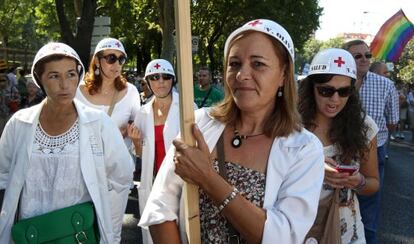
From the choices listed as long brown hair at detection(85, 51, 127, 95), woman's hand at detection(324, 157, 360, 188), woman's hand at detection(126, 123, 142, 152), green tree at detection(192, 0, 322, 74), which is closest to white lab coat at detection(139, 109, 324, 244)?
woman's hand at detection(324, 157, 360, 188)

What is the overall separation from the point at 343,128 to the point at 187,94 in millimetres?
1541

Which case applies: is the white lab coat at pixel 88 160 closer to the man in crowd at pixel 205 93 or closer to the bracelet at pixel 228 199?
the bracelet at pixel 228 199

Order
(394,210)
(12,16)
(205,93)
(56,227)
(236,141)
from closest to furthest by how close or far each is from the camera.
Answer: (236,141), (56,227), (394,210), (205,93), (12,16)

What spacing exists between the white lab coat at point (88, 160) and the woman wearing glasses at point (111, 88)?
64.5 inches

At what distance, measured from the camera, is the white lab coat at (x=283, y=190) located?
1.82 m

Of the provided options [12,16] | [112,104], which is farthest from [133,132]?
[12,16]

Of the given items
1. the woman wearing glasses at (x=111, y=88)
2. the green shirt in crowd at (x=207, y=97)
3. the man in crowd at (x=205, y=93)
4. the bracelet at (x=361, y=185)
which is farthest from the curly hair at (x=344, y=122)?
the green shirt in crowd at (x=207, y=97)

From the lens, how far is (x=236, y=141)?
2023 mm

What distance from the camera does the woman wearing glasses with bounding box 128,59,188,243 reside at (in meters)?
4.59

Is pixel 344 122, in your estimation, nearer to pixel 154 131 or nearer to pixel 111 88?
pixel 154 131

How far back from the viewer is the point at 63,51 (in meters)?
2.77

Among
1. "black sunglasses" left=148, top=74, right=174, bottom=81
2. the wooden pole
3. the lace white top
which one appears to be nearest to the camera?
the wooden pole

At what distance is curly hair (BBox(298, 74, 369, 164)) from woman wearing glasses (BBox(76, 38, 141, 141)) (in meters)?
2.00

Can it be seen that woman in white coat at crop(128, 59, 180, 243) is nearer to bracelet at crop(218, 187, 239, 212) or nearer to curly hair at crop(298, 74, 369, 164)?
curly hair at crop(298, 74, 369, 164)
